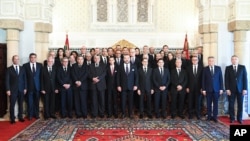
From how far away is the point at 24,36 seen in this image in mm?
7195

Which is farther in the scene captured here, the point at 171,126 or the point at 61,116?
the point at 61,116

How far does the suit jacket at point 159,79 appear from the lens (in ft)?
22.3

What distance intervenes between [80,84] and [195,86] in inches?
95.0

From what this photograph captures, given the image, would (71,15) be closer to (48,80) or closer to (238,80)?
(48,80)

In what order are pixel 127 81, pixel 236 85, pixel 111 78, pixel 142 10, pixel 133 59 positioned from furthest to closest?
pixel 142 10
pixel 133 59
pixel 111 78
pixel 127 81
pixel 236 85

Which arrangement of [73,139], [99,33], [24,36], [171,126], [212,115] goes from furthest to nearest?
[99,33], [24,36], [212,115], [171,126], [73,139]

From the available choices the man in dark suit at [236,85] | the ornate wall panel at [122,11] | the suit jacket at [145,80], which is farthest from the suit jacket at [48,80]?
the ornate wall panel at [122,11]

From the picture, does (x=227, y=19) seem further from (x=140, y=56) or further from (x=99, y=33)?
(x=99, y=33)

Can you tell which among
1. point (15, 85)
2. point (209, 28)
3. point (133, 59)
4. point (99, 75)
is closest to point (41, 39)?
point (15, 85)

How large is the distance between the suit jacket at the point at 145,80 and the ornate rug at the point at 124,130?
2.26ft

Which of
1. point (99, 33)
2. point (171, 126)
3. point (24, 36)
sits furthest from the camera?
point (99, 33)

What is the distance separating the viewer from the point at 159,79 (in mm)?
6793

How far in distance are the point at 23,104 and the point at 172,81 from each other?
10.7 feet

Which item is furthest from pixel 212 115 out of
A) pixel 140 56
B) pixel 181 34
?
pixel 181 34
